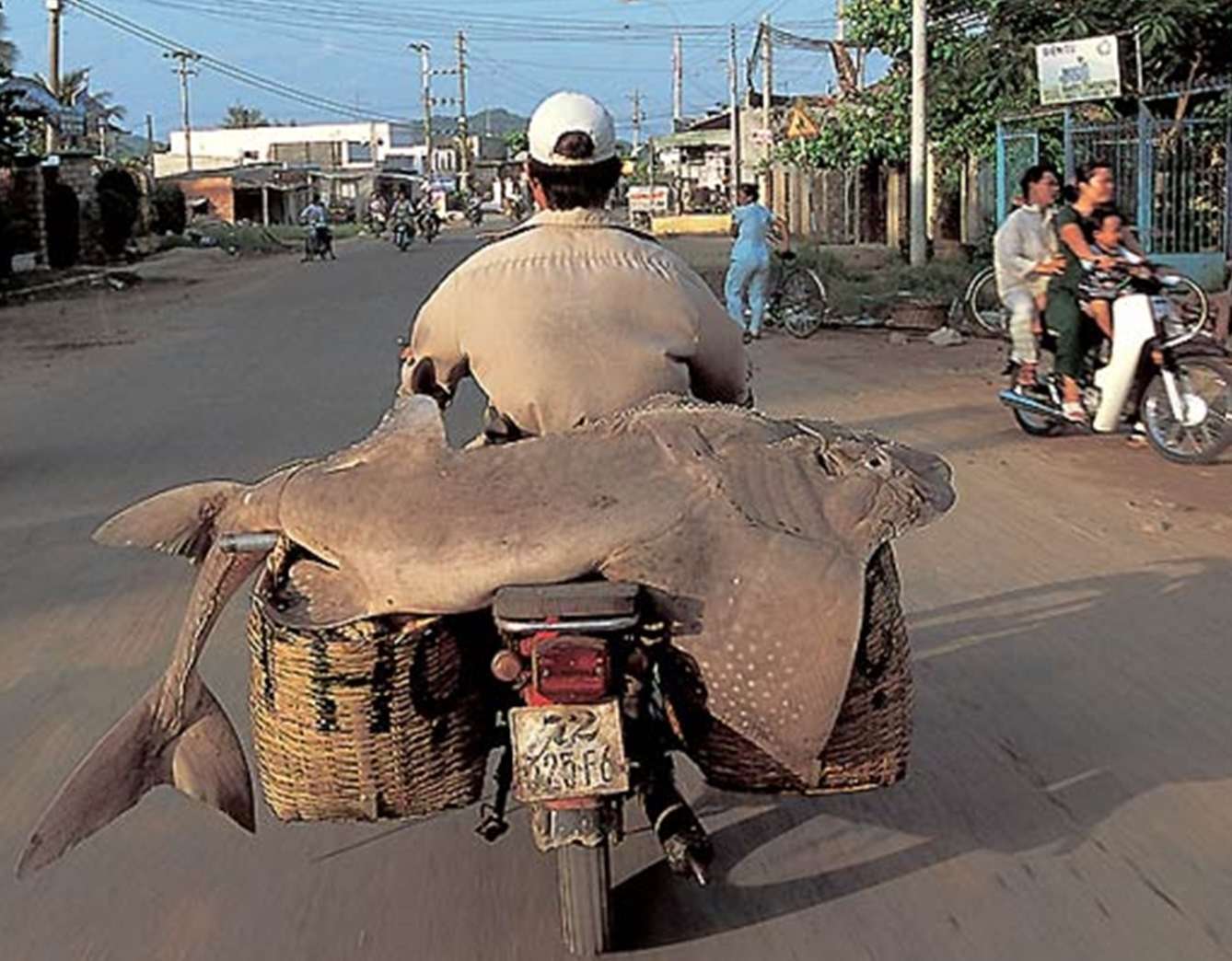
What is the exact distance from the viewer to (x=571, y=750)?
3551 mm

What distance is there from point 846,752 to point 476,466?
100 centimetres

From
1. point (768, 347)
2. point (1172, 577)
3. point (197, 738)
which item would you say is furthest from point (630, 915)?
point (768, 347)

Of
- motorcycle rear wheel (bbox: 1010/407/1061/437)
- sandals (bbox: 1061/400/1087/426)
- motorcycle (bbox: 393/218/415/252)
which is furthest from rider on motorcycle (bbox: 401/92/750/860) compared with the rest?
motorcycle (bbox: 393/218/415/252)

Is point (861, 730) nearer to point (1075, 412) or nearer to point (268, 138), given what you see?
point (1075, 412)

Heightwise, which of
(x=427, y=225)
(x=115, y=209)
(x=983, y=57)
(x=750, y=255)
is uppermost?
(x=983, y=57)

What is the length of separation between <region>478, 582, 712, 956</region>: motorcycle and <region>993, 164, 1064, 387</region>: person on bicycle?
7879mm

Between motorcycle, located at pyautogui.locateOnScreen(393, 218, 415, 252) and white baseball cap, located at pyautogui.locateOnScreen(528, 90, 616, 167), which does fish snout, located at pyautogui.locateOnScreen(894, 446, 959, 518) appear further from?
motorcycle, located at pyautogui.locateOnScreen(393, 218, 415, 252)

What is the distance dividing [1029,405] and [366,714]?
808cm

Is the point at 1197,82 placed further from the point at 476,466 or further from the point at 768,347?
the point at 476,466

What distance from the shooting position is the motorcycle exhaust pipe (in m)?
10.8

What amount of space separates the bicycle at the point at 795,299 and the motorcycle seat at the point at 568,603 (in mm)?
15515

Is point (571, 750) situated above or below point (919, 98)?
below

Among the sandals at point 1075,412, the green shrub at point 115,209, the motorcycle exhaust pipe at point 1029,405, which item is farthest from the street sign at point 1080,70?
the green shrub at point 115,209

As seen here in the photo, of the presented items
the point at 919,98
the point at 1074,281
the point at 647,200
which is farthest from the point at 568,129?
the point at 647,200
